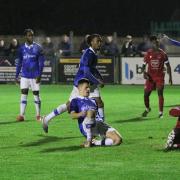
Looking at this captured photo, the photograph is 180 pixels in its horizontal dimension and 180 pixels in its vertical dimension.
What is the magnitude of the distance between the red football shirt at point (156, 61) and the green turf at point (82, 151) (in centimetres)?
117

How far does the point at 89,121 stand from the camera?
500 inches

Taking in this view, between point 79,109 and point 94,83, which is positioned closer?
point 79,109

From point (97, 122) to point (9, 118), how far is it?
5.92 meters

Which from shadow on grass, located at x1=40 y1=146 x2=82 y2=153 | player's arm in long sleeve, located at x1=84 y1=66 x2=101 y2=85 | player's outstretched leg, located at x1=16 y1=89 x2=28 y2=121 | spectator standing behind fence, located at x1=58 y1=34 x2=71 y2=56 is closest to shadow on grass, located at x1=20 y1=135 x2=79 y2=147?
shadow on grass, located at x1=40 y1=146 x2=82 y2=153

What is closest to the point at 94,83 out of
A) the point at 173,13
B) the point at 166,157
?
the point at 166,157

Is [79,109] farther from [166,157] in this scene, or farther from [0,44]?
[0,44]

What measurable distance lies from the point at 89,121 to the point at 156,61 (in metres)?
6.45

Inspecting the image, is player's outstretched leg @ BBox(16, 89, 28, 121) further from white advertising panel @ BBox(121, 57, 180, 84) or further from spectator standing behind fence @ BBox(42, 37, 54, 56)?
spectator standing behind fence @ BBox(42, 37, 54, 56)

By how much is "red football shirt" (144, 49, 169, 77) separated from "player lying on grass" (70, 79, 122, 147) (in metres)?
6.01

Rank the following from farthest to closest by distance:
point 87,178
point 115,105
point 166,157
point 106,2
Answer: point 106,2 < point 115,105 < point 166,157 < point 87,178

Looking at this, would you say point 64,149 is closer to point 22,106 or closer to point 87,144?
point 87,144

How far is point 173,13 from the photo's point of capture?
4662cm

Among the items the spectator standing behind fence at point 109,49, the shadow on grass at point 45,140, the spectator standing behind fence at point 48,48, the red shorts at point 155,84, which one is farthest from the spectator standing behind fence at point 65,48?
the shadow on grass at point 45,140

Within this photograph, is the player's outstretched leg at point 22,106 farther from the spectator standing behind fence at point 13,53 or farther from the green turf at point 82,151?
the spectator standing behind fence at point 13,53
